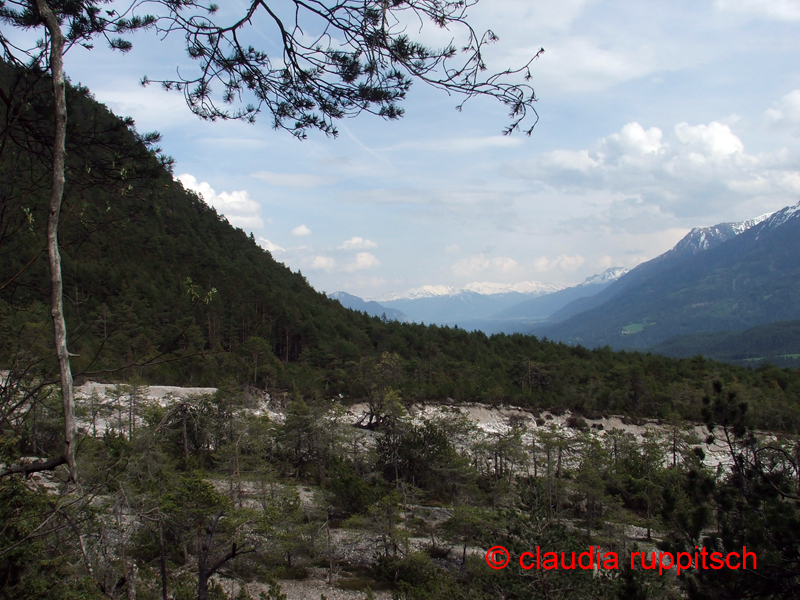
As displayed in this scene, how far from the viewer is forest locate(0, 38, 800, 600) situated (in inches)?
150

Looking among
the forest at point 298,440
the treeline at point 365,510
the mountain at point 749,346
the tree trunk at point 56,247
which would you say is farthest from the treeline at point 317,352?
the mountain at point 749,346

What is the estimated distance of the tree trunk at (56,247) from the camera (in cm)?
265

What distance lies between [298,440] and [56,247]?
82.6 feet

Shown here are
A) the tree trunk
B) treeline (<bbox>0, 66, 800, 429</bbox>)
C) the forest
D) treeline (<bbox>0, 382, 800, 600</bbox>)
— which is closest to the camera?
the tree trunk

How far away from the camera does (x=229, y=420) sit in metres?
23.8

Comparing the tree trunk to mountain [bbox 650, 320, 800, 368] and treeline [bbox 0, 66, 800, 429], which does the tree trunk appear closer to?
treeline [bbox 0, 66, 800, 429]

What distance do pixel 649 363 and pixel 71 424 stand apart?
56536 mm

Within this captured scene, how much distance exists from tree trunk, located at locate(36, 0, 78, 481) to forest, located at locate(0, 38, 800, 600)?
0.11 meters

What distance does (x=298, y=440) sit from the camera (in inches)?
1033

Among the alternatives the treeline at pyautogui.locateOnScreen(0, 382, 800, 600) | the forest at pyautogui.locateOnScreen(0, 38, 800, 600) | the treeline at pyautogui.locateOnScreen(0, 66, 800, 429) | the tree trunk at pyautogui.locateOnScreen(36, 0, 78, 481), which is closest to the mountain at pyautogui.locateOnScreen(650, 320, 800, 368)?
the treeline at pyautogui.locateOnScreen(0, 66, 800, 429)

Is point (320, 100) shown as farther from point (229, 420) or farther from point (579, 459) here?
point (579, 459)

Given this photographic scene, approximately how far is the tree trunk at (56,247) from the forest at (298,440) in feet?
0.35

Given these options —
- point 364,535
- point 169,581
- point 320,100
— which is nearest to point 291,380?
point 364,535

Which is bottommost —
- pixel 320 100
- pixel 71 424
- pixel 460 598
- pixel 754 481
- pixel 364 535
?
pixel 364 535
